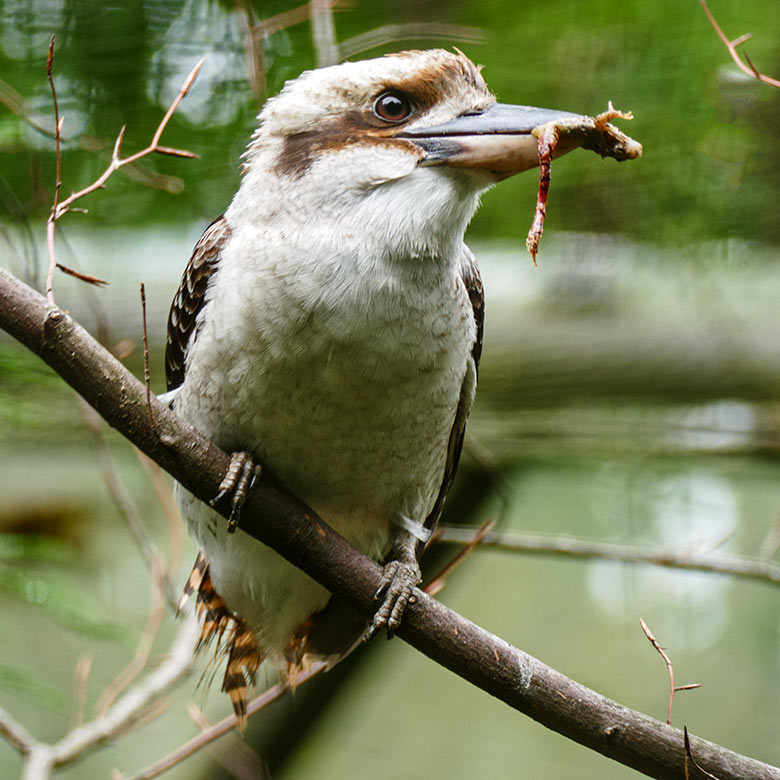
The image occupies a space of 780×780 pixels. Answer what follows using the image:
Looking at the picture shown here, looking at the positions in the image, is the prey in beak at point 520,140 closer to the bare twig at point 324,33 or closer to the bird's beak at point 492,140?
the bird's beak at point 492,140

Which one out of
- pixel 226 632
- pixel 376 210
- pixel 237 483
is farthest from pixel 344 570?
pixel 226 632

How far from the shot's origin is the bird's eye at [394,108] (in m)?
1.45

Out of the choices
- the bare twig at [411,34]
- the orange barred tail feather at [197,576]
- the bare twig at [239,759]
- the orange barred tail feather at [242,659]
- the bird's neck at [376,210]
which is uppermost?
the bare twig at [411,34]

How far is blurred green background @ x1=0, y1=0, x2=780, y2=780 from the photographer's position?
193 cm

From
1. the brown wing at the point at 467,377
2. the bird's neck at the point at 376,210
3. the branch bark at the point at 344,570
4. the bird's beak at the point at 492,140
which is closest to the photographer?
the branch bark at the point at 344,570

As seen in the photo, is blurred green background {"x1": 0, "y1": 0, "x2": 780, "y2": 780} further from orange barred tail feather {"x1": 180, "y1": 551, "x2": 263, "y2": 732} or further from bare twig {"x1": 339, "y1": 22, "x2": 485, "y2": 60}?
orange barred tail feather {"x1": 180, "y1": 551, "x2": 263, "y2": 732}

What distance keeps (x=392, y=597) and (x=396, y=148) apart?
2.24 feet

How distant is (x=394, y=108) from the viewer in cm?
146

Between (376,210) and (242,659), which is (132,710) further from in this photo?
(376,210)

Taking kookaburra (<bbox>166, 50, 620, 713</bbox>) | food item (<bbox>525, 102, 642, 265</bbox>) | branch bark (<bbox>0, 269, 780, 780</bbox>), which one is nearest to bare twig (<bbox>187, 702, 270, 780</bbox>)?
kookaburra (<bbox>166, 50, 620, 713</bbox>)

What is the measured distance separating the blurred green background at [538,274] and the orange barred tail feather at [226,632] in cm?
33

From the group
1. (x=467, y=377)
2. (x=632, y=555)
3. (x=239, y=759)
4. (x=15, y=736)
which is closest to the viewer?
(x=467, y=377)

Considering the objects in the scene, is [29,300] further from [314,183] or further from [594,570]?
[594,570]

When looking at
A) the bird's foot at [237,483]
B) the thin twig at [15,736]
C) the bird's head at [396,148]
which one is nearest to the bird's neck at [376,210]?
the bird's head at [396,148]
